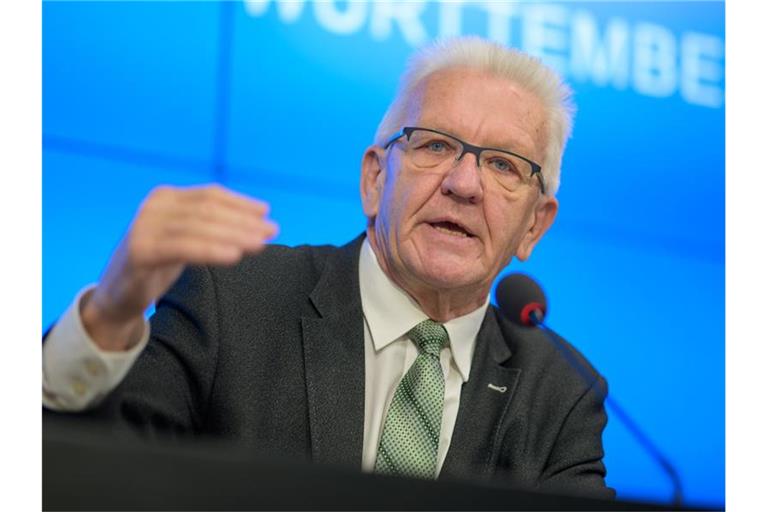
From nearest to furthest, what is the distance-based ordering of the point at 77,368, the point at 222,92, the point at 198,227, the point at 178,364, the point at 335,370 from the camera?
the point at 198,227
the point at 77,368
the point at 178,364
the point at 335,370
the point at 222,92

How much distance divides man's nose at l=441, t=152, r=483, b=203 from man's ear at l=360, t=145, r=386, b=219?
19 centimetres

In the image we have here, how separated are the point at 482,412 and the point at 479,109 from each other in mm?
620

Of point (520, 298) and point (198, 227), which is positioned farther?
point (520, 298)

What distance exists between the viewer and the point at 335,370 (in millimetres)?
1726

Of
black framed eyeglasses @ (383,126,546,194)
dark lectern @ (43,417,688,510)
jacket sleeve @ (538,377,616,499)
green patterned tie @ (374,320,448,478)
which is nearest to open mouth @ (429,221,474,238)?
black framed eyeglasses @ (383,126,546,194)

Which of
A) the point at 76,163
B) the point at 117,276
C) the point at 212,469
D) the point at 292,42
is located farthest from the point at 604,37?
the point at 212,469

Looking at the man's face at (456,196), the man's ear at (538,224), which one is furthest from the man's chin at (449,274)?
the man's ear at (538,224)

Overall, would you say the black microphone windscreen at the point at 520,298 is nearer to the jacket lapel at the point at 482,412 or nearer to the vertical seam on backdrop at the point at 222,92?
the jacket lapel at the point at 482,412

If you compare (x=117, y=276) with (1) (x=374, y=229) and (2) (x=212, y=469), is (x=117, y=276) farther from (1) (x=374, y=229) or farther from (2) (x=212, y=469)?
(1) (x=374, y=229)

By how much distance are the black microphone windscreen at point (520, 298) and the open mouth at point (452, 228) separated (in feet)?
0.47

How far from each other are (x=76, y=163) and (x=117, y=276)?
1539mm

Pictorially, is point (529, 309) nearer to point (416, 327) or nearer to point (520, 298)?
point (520, 298)

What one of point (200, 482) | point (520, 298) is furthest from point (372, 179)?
point (200, 482)

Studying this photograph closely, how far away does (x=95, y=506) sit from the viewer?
849 mm
